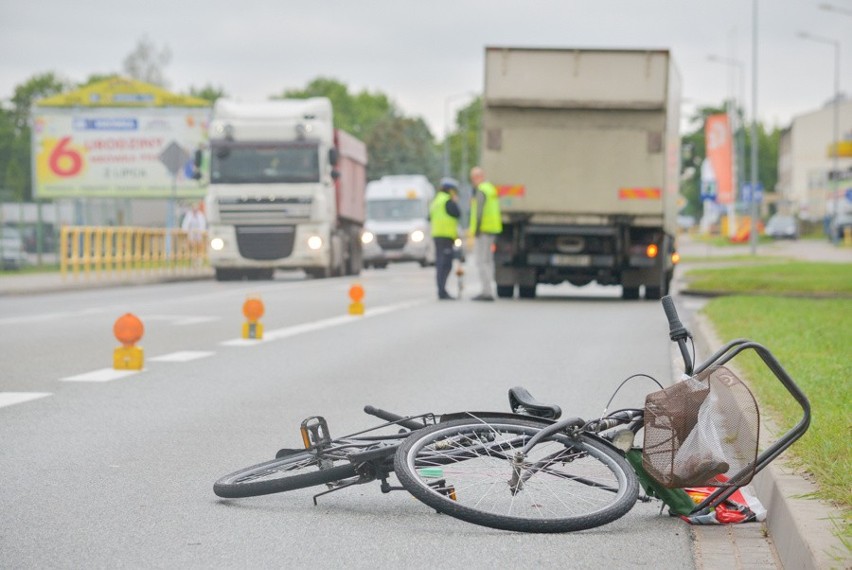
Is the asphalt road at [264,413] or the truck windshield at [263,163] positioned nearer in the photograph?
the asphalt road at [264,413]

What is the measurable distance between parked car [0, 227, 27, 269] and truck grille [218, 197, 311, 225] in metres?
10.2

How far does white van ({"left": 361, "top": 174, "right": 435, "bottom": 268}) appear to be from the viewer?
4694cm

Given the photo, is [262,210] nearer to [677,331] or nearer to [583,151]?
[583,151]

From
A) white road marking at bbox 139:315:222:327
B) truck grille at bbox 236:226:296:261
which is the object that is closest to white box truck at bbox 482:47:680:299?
white road marking at bbox 139:315:222:327

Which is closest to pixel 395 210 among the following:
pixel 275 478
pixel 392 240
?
pixel 392 240

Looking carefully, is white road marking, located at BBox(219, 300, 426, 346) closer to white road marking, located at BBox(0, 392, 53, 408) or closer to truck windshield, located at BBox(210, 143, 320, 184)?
white road marking, located at BBox(0, 392, 53, 408)

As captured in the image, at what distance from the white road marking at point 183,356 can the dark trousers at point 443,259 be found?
10474mm

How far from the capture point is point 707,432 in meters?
5.77

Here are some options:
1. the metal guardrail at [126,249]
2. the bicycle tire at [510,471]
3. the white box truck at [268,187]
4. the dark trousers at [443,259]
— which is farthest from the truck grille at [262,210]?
the bicycle tire at [510,471]

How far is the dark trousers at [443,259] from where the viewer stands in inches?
960

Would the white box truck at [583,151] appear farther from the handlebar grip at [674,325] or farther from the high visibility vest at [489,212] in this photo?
the handlebar grip at [674,325]

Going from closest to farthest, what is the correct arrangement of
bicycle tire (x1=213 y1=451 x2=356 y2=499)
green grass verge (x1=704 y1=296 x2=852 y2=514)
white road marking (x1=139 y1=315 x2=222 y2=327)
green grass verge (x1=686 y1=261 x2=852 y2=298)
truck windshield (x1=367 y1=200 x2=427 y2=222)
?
bicycle tire (x1=213 y1=451 x2=356 y2=499) < green grass verge (x1=704 y1=296 x2=852 y2=514) < white road marking (x1=139 y1=315 x2=222 y2=327) < green grass verge (x1=686 y1=261 x2=852 y2=298) < truck windshield (x1=367 y1=200 x2=427 y2=222)

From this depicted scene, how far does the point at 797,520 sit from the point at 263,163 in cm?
2761

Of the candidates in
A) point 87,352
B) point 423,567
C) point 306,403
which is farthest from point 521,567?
point 87,352
